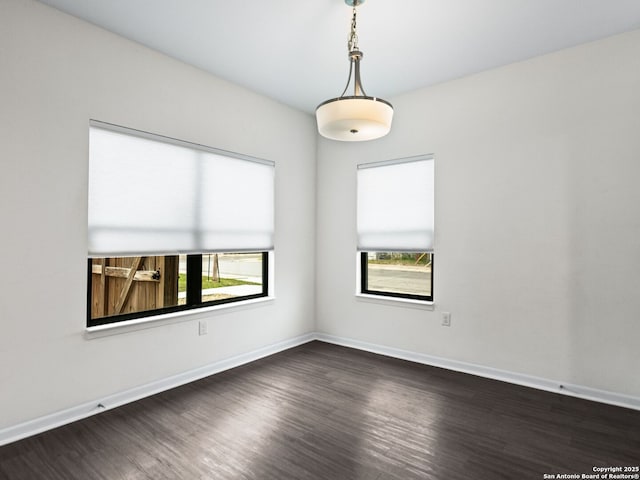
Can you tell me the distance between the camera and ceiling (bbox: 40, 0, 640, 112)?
8.32 ft

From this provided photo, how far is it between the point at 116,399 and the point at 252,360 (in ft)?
4.53

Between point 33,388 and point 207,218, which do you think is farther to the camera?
point 207,218

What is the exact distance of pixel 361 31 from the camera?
2.82 meters

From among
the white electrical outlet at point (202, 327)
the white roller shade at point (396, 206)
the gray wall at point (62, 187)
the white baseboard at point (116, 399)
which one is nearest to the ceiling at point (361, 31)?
the gray wall at point (62, 187)

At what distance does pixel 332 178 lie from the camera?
15.3 ft

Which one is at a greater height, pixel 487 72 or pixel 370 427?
pixel 487 72

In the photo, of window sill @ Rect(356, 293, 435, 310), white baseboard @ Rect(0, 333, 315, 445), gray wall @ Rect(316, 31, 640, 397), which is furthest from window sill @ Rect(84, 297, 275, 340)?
gray wall @ Rect(316, 31, 640, 397)

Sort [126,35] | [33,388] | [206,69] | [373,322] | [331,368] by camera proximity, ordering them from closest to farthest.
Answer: [33,388]
[126,35]
[206,69]
[331,368]
[373,322]

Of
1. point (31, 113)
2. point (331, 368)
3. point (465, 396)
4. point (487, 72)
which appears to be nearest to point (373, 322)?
point (331, 368)

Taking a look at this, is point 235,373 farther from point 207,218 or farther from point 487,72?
point 487,72

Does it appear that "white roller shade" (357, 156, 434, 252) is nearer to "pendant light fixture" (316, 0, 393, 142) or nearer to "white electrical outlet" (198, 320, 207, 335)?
"pendant light fixture" (316, 0, 393, 142)

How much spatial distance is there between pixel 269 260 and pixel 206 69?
2.08 m

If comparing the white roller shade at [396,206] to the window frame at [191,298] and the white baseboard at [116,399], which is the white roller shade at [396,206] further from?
the white baseboard at [116,399]

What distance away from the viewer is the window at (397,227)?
3.92 m
